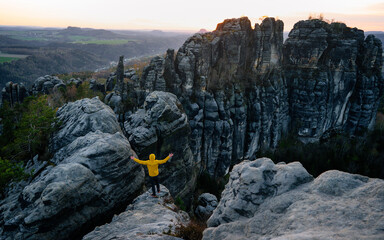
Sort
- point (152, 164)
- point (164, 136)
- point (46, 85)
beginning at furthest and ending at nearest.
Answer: point (46, 85), point (164, 136), point (152, 164)

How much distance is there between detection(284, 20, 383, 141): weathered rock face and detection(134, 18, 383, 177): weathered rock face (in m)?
0.30

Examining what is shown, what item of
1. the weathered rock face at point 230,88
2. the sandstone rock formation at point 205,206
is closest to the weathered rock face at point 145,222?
the sandstone rock formation at point 205,206

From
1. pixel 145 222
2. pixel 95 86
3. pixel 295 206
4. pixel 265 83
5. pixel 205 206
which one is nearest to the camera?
pixel 295 206

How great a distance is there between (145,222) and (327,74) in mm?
80983

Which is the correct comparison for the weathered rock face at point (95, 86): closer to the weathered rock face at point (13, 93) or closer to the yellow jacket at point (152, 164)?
the weathered rock face at point (13, 93)

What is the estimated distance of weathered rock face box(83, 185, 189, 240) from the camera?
11106 mm

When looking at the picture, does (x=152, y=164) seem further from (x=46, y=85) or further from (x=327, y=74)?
(x=327, y=74)

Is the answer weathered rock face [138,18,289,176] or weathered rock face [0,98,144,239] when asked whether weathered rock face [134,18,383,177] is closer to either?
weathered rock face [138,18,289,176]

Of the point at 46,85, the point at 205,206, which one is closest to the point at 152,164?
the point at 205,206

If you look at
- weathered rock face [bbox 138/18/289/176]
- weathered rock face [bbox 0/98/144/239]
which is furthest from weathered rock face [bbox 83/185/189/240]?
weathered rock face [bbox 138/18/289/176]

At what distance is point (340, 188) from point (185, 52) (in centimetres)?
4686

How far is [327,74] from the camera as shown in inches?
2908

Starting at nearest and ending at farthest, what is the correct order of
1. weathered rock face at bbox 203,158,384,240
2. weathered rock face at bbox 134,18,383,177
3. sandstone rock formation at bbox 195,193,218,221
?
weathered rock face at bbox 203,158,384,240 → sandstone rock formation at bbox 195,193,218,221 → weathered rock face at bbox 134,18,383,177

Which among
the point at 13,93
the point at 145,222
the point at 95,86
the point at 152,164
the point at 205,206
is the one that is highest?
the point at 95,86
